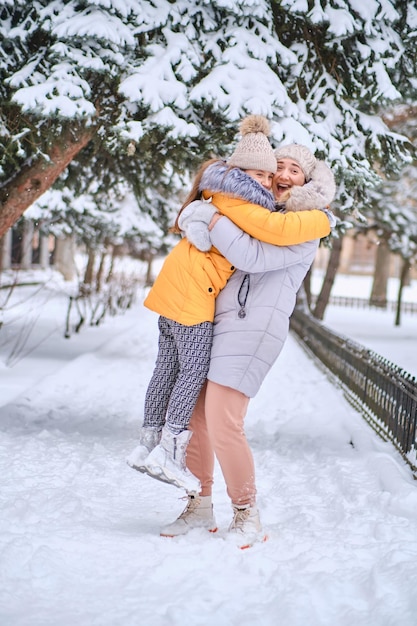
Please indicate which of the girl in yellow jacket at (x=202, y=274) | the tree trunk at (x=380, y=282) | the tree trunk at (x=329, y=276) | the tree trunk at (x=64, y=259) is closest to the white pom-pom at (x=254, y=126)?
the girl in yellow jacket at (x=202, y=274)

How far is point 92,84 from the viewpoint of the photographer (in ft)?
23.1

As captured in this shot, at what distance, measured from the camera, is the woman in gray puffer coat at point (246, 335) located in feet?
11.8

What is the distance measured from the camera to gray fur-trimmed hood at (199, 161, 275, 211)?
11.5 ft

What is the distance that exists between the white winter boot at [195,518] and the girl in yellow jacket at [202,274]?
260 millimetres

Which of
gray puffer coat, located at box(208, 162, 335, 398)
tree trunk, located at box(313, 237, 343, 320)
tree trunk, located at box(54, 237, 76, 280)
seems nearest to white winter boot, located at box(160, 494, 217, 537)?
gray puffer coat, located at box(208, 162, 335, 398)

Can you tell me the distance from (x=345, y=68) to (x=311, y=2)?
92cm

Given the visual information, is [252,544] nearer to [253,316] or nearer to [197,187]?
[253,316]

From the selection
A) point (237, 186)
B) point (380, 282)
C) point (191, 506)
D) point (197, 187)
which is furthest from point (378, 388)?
point (380, 282)

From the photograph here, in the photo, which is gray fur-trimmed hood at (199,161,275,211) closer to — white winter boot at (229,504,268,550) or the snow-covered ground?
white winter boot at (229,504,268,550)

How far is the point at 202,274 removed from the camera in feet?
11.8

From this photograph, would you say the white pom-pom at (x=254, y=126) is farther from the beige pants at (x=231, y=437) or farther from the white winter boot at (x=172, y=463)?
the white winter boot at (x=172, y=463)

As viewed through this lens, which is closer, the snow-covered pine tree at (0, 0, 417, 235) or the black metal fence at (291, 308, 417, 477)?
the black metal fence at (291, 308, 417, 477)

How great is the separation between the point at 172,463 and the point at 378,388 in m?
4.88

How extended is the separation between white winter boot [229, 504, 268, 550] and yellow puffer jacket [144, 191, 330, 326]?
106cm
